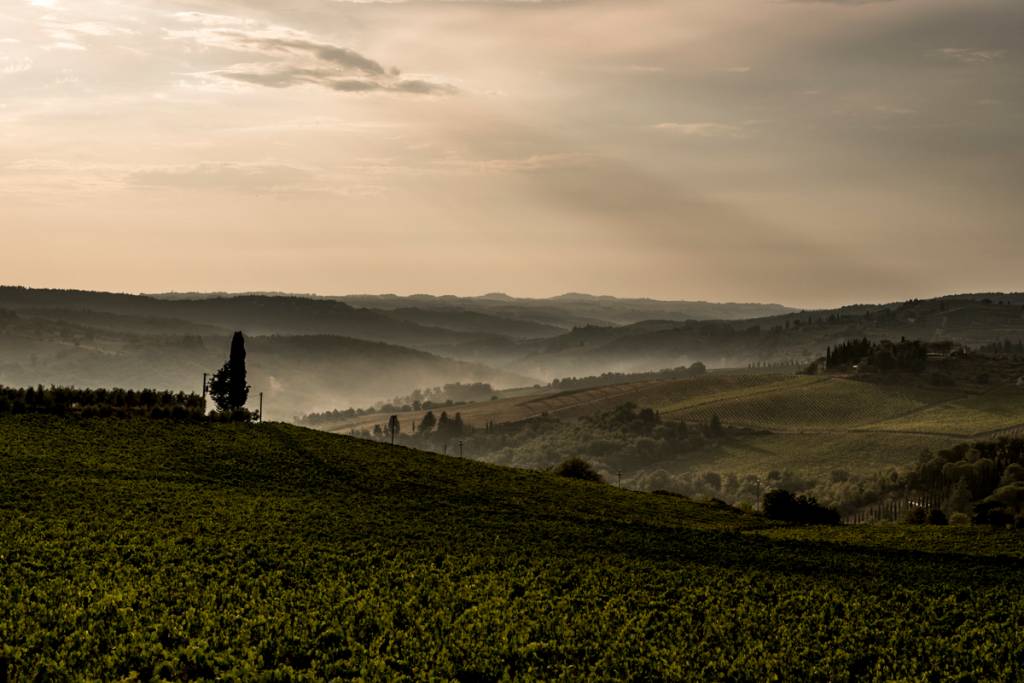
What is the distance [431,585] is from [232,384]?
8744 centimetres

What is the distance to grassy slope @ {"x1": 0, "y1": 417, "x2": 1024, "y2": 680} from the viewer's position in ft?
107

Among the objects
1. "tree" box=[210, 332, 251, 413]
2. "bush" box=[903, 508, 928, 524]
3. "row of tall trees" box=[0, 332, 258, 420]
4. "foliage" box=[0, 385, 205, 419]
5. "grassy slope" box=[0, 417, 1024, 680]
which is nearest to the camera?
"grassy slope" box=[0, 417, 1024, 680]

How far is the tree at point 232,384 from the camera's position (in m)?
124

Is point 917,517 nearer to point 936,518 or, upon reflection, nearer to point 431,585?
point 936,518

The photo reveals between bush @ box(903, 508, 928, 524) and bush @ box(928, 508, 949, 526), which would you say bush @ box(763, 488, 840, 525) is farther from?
bush @ box(903, 508, 928, 524)

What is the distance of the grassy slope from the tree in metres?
45.1

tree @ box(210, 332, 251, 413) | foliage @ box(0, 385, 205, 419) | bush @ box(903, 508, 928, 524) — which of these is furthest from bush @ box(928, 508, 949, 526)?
tree @ box(210, 332, 251, 413)

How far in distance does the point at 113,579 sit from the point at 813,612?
32.5m

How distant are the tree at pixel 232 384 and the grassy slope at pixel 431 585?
45113 mm

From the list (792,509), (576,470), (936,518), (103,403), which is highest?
(103,403)

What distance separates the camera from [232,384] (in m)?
124

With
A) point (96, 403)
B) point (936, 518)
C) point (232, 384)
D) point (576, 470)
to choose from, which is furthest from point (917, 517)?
point (96, 403)

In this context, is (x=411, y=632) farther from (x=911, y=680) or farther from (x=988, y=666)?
(x=988, y=666)

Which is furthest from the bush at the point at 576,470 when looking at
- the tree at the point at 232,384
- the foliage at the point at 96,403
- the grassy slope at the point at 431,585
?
the foliage at the point at 96,403
